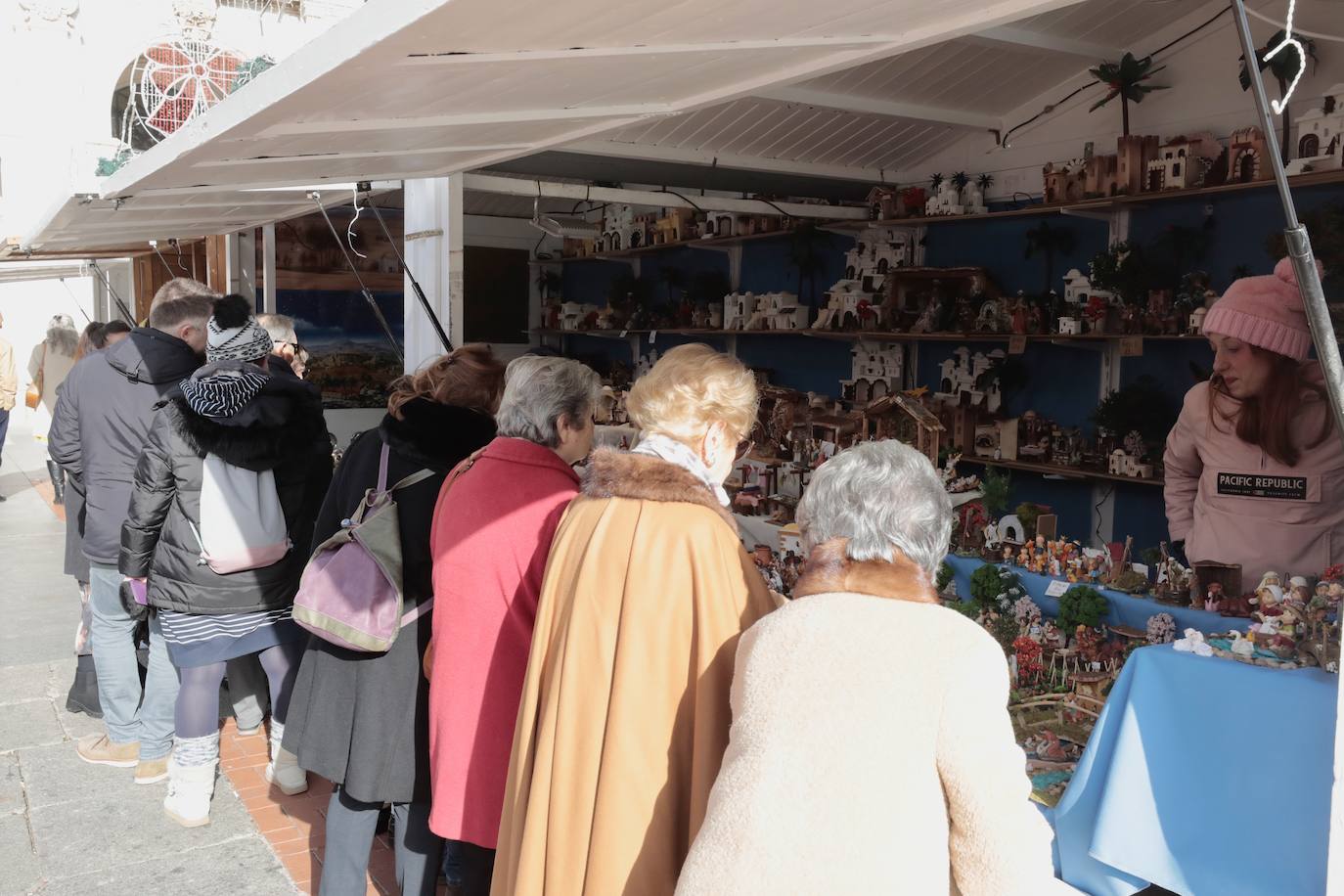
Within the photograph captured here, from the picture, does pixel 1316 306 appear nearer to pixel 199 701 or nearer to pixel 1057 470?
pixel 199 701

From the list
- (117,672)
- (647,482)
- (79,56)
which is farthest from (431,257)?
(79,56)

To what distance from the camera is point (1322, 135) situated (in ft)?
15.3

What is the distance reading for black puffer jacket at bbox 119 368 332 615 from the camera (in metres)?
3.48

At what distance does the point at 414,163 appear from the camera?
4098 mm

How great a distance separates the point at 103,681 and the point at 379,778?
2172 mm

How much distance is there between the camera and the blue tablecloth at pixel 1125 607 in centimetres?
303

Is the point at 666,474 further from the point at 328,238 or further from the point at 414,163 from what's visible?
A: the point at 328,238

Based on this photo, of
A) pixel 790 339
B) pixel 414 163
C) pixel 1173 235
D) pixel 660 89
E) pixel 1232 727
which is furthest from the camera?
pixel 790 339

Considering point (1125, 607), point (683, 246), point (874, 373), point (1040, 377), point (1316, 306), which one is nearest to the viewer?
point (1316, 306)

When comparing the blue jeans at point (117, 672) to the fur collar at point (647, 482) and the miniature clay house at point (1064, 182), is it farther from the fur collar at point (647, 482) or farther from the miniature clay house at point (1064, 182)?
Answer: the miniature clay house at point (1064, 182)

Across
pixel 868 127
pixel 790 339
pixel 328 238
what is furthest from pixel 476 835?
pixel 328 238

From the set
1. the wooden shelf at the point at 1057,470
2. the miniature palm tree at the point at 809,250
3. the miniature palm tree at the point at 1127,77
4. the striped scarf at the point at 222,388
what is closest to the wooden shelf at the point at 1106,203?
the miniature palm tree at the point at 809,250

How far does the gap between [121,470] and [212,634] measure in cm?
103

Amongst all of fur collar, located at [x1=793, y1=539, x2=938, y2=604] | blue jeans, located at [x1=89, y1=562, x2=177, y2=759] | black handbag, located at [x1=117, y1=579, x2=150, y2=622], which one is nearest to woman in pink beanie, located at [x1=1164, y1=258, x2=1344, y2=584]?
fur collar, located at [x1=793, y1=539, x2=938, y2=604]
